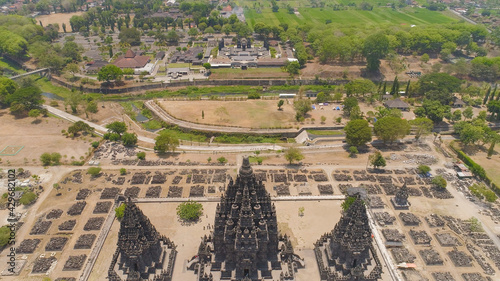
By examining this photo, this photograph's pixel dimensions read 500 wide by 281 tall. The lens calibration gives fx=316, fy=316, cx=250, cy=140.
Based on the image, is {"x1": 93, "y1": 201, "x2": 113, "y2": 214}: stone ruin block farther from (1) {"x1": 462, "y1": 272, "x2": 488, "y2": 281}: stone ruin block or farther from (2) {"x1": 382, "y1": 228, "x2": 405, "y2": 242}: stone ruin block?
(1) {"x1": 462, "y1": 272, "x2": 488, "y2": 281}: stone ruin block

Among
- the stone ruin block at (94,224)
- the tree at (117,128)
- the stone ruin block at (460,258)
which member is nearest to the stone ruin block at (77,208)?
the stone ruin block at (94,224)

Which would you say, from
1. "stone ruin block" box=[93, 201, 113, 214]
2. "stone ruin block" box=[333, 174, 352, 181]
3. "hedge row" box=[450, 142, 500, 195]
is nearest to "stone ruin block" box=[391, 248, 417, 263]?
"stone ruin block" box=[333, 174, 352, 181]

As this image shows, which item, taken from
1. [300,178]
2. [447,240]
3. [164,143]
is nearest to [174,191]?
[164,143]

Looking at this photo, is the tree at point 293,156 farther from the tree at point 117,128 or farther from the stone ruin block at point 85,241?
the tree at point 117,128

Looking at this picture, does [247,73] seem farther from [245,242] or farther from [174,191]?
[245,242]

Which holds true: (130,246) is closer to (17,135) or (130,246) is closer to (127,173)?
(127,173)
